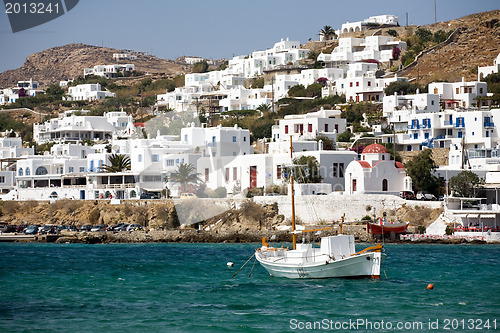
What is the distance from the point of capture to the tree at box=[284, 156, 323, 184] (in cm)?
6800

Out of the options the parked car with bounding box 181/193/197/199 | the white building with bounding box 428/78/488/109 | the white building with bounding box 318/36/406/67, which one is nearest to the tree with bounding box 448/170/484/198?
the parked car with bounding box 181/193/197/199

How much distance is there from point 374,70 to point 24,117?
2739 inches

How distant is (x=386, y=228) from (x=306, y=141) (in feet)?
61.0

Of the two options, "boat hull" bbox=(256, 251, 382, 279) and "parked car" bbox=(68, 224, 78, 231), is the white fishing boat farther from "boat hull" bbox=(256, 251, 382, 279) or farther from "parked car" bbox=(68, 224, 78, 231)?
"parked car" bbox=(68, 224, 78, 231)

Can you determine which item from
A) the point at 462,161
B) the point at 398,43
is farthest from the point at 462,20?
the point at 462,161

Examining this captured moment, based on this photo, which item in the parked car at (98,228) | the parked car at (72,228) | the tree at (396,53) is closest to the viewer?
the parked car at (98,228)

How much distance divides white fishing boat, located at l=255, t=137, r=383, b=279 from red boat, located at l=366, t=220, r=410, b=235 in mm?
20762

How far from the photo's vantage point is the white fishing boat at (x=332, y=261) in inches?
1484

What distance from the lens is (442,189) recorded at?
69.8 metres

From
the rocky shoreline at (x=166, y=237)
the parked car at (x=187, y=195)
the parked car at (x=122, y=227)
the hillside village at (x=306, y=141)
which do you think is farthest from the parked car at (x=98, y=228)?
the parked car at (x=187, y=195)

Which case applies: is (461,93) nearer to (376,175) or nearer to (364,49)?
(376,175)

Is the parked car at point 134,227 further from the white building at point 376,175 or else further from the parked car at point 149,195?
the white building at point 376,175

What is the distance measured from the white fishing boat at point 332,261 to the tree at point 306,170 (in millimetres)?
28662

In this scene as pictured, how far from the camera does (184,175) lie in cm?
7488
